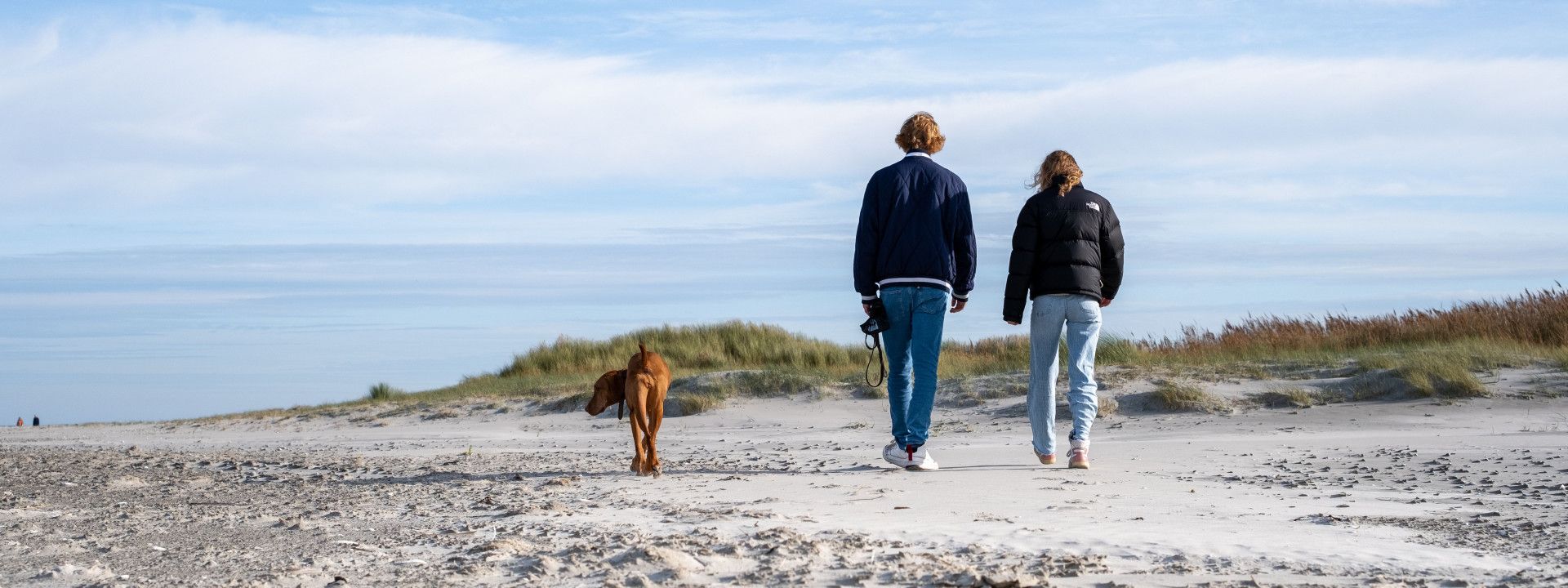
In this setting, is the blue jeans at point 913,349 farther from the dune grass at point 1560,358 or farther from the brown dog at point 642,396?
the dune grass at point 1560,358

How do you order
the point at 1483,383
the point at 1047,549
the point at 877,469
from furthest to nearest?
1. the point at 1483,383
2. the point at 877,469
3. the point at 1047,549

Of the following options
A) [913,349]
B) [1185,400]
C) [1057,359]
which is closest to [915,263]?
[913,349]

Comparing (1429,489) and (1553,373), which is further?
(1553,373)

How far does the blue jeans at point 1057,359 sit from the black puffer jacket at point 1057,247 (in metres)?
0.09

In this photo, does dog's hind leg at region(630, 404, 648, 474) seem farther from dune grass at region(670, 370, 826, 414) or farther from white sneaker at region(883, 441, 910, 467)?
dune grass at region(670, 370, 826, 414)

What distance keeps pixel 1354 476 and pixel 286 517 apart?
17.3ft

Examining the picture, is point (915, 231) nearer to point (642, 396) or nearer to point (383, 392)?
point (642, 396)

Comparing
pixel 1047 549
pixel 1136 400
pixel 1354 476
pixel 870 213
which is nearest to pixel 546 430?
pixel 1136 400

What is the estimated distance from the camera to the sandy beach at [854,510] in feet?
13.5

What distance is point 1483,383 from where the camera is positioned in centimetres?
1080

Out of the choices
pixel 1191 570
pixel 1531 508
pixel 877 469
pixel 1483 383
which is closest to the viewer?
pixel 1191 570

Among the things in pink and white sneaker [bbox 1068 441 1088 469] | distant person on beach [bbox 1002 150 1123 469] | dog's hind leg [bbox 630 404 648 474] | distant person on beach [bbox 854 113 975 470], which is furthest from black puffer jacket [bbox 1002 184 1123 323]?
dog's hind leg [bbox 630 404 648 474]

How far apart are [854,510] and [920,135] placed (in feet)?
8.32

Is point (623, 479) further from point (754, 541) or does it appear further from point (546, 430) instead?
point (546, 430)
